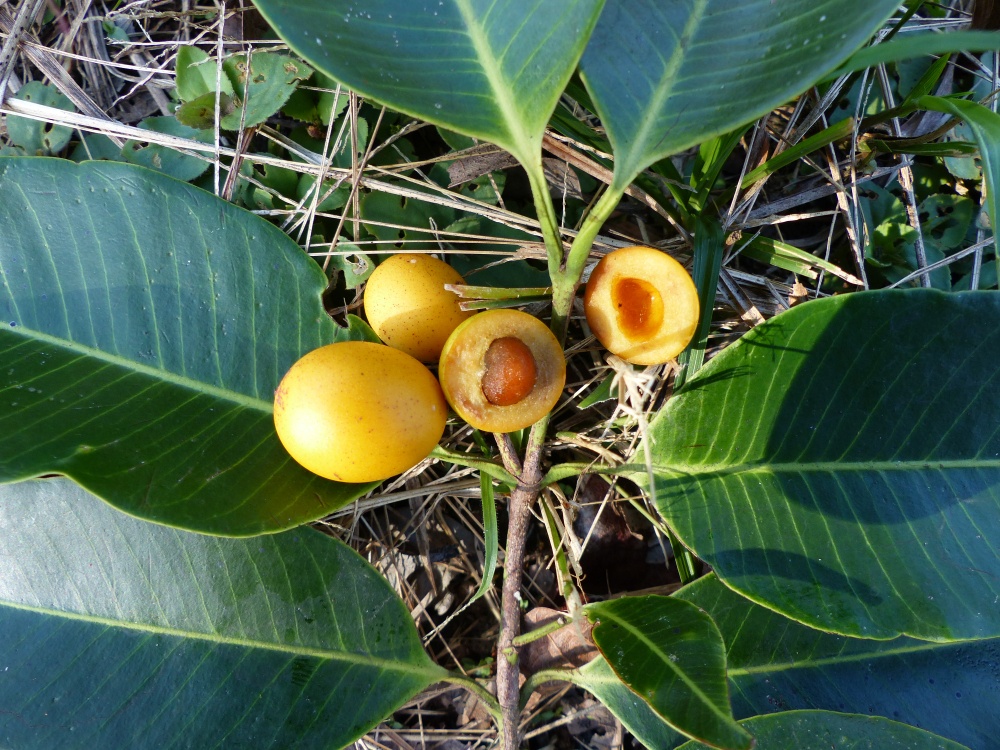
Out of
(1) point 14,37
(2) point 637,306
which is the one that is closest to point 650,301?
(2) point 637,306

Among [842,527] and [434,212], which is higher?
[434,212]

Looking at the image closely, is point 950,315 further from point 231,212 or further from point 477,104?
point 231,212

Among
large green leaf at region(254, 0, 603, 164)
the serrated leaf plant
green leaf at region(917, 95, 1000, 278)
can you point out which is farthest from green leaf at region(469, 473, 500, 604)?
green leaf at region(917, 95, 1000, 278)

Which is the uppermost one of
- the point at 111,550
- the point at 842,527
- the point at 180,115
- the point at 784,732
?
the point at 180,115

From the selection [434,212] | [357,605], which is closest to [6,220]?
[434,212]

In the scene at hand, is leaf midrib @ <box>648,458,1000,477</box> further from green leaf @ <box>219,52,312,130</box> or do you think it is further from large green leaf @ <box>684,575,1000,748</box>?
green leaf @ <box>219,52,312,130</box>

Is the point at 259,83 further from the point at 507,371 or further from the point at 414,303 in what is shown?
the point at 507,371
